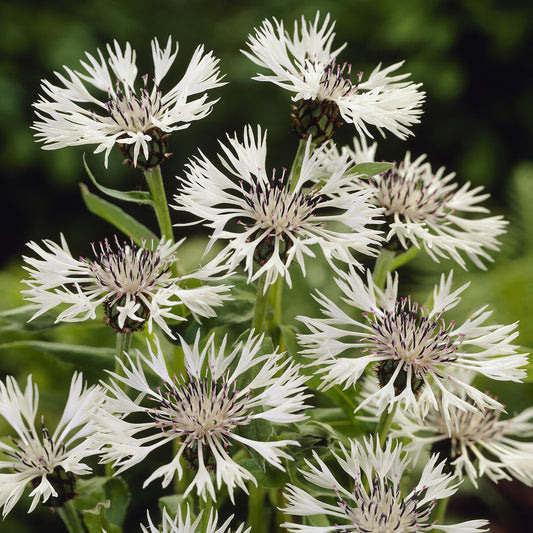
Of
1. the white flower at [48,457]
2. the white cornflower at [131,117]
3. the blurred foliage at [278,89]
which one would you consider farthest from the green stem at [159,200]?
the blurred foliage at [278,89]

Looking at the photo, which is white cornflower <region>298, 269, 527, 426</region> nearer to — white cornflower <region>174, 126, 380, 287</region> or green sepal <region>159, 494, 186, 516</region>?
white cornflower <region>174, 126, 380, 287</region>

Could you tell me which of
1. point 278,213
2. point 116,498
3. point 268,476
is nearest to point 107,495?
point 116,498

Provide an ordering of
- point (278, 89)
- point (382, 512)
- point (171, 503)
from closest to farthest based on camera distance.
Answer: point (382, 512), point (171, 503), point (278, 89)

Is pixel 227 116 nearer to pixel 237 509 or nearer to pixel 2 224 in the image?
pixel 2 224

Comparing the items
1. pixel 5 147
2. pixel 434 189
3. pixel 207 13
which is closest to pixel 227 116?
pixel 207 13

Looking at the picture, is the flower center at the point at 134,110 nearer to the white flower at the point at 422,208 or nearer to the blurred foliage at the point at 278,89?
the white flower at the point at 422,208

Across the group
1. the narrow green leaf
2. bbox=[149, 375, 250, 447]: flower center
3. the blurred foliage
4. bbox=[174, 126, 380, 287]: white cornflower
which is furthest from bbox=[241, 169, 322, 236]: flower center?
the blurred foliage

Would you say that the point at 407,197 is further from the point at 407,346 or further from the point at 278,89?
the point at 278,89
